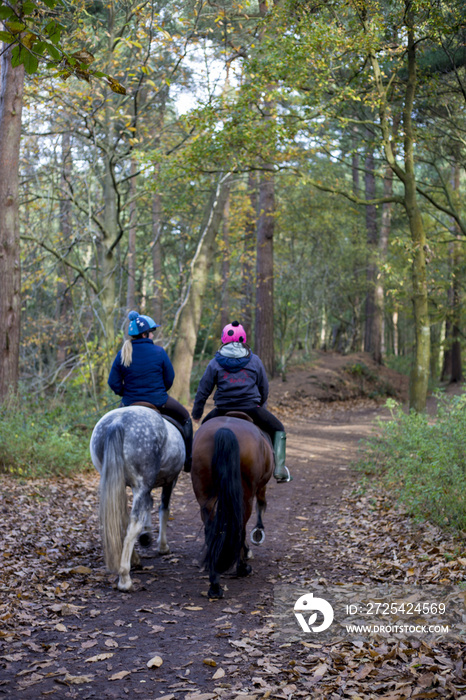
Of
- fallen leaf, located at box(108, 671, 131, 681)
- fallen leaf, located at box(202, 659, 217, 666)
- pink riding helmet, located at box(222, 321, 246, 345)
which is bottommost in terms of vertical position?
fallen leaf, located at box(108, 671, 131, 681)

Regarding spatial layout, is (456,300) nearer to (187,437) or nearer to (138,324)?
(187,437)

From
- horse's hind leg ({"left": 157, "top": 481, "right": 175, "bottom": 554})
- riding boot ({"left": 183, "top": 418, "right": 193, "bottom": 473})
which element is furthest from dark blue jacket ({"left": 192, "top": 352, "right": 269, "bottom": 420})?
horse's hind leg ({"left": 157, "top": 481, "right": 175, "bottom": 554})

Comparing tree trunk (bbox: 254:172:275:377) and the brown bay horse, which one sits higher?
tree trunk (bbox: 254:172:275:377)

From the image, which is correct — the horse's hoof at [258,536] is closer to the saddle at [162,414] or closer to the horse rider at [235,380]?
the horse rider at [235,380]

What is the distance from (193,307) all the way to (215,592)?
13.5 metres

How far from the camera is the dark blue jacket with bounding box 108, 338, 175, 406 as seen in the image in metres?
6.62

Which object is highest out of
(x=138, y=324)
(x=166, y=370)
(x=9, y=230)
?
(x=9, y=230)

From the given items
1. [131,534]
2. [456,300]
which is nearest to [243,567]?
[131,534]

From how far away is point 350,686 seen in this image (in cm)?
364

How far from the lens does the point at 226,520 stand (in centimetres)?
544

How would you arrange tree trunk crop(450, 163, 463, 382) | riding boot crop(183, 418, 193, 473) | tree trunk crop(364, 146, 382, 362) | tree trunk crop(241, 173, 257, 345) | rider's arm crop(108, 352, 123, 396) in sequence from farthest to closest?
1. tree trunk crop(364, 146, 382, 362)
2. tree trunk crop(241, 173, 257, 345)
3. tree trunk crop(450, 163, 463, 382)
4. riding boot crop(183, 418, 193, 473)
5. rider's arm crop(108, 352, 123, 396)

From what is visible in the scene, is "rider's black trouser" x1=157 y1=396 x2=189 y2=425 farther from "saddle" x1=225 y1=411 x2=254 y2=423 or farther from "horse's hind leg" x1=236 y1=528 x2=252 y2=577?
"horse's hind leg" x1=236 y1=528 x2=252 y2=577

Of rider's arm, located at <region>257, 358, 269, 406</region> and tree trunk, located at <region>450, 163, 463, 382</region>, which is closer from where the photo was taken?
rider's arm, located at <region>257, 358, 269, 406</region>

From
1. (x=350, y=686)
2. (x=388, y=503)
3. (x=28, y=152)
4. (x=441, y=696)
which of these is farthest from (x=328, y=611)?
(x=28, y=152)
